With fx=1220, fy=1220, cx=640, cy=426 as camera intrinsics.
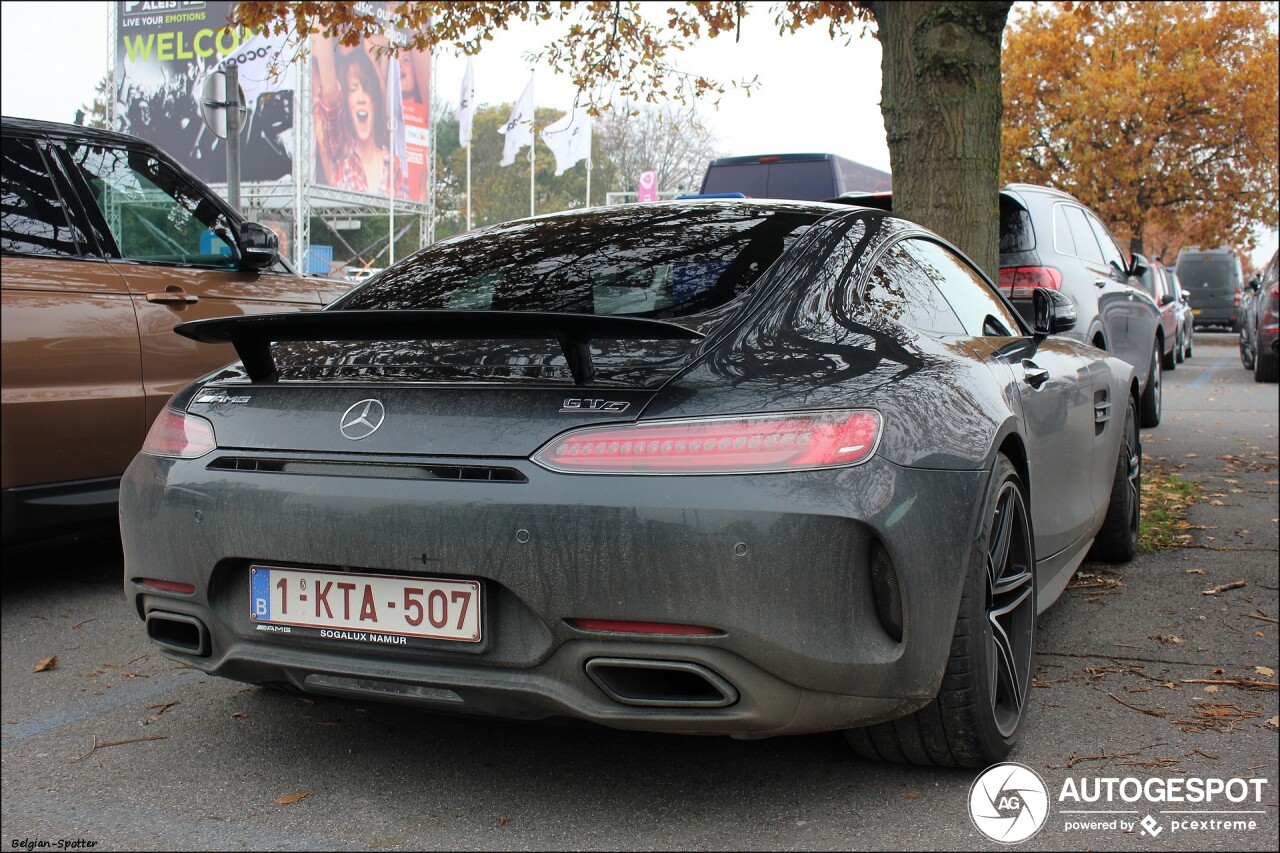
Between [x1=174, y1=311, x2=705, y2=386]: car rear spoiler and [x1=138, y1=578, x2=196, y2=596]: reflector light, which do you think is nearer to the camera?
[x1=174, y1=311, x2=705, y2=386]: car rear spoiler

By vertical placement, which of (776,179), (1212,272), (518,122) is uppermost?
(518,122)

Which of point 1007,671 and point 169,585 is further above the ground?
point 169,585

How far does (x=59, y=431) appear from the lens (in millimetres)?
4227

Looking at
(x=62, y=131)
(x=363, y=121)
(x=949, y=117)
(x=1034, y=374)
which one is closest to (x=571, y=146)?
(x=363, y=121)

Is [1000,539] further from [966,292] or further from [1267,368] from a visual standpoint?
[1267,368]

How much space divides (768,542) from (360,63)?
40512mm

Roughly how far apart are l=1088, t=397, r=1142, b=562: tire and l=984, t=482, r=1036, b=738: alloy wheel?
1851 millimetres

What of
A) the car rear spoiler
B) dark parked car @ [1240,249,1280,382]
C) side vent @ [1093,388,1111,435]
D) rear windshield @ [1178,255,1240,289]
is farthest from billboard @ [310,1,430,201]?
the car rear spoiler

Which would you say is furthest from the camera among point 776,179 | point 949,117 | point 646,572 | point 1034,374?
point 776,179

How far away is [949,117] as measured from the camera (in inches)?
233

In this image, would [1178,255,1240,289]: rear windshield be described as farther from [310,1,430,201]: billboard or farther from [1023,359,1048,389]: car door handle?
[1023,359,1048,389]: car door handle

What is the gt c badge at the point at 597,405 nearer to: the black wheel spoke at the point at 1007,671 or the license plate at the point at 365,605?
the license plate at the point at 365,605

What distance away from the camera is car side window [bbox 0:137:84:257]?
4254mm

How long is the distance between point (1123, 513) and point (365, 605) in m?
3.48
